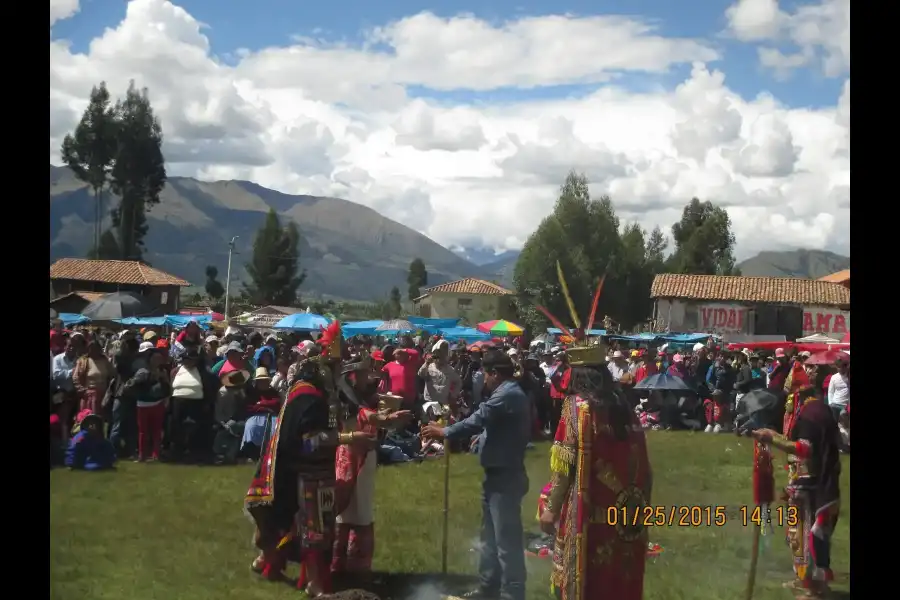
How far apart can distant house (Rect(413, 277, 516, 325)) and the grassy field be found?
7193mm

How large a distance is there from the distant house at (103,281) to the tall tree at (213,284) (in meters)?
11.9

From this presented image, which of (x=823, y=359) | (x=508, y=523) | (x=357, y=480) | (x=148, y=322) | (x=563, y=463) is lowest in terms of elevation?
(x=508, y=523)

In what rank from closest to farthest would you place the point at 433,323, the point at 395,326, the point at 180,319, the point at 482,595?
the point at 482,595, the point at 395,326, the point at 433,323, the point at 180,319

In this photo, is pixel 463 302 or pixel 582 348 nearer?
pixel 582 348

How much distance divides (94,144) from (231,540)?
149 inches

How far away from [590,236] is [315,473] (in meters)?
3.32

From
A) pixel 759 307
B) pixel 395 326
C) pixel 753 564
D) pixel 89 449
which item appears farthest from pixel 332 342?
pixel 759 307

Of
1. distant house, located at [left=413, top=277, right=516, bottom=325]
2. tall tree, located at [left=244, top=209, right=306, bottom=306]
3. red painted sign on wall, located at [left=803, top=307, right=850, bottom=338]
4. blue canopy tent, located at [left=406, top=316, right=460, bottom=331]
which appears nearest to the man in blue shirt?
red painted sign on wall, located at [left=803, top=307, right=850, bottom=338]

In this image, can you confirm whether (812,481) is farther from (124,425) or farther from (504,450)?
(124,425)

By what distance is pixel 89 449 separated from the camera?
9062mm

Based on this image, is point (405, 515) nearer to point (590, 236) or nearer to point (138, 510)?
point (138, 510)

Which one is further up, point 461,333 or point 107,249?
point 107,249
